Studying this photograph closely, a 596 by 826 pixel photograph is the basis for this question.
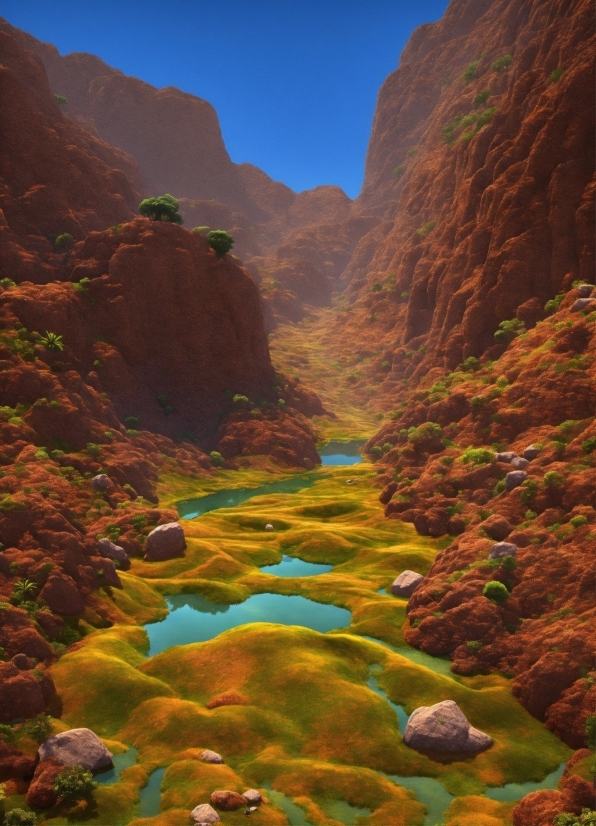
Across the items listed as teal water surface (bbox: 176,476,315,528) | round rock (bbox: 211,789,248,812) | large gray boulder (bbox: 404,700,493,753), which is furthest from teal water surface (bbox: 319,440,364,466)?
round rock (bbox: 211,789,248,812)

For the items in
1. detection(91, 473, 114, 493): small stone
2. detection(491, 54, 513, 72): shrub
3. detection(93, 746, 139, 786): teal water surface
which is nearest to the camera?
detection(93, 746, 139, 786): teal water surface

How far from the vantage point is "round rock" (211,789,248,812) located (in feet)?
100

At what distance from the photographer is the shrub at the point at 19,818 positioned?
96.8 ft

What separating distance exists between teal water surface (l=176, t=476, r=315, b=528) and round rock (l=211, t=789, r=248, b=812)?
5915 centimetres

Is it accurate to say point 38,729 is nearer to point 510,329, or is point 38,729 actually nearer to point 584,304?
point 584,304

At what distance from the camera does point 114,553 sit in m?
64.4

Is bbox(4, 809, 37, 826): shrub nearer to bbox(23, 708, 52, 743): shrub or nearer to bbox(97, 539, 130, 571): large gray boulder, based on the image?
bbox(23, 708, 52, 743): shrub

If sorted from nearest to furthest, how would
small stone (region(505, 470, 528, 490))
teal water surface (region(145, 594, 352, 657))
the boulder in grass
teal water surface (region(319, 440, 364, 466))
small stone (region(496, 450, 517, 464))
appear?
teal water surface (region(145, 594, 352, 657)) → the boulder in grass → small stone (region(505, 470, 528, 490)) → small stone (region(496, 450, 517, 464)) → teal water surface (region(319, 440, 364, 466))

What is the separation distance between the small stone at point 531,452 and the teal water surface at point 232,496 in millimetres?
45053

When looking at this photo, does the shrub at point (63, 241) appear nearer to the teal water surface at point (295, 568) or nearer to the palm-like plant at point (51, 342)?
the palm-like plant at point (51, 342)

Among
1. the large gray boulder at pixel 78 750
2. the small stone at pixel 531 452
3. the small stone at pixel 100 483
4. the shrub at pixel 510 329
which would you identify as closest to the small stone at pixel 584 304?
the shrub at pixel 510 329

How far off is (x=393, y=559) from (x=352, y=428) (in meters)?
89.2

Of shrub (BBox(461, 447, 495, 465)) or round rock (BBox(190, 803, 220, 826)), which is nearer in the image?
round rock (BBox(190, 803, 220, 826))

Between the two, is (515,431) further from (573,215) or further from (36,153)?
(36,153)
